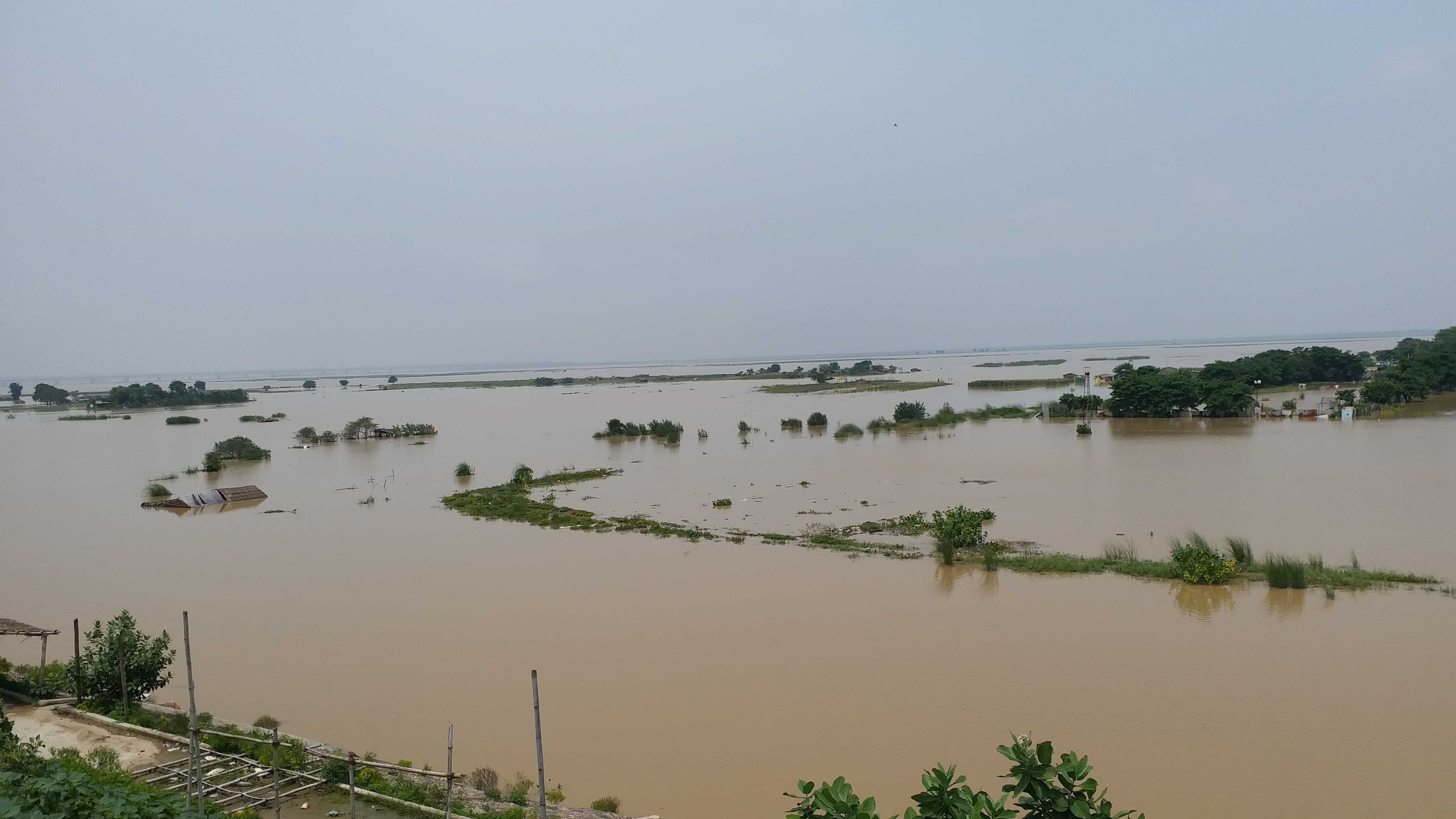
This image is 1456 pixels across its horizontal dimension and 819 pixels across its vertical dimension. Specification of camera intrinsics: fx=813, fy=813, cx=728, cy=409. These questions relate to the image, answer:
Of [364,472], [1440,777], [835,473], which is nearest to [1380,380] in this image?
[835,473]

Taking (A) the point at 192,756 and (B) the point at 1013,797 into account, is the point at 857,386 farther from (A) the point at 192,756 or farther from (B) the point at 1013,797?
(B) the point at 1013,797

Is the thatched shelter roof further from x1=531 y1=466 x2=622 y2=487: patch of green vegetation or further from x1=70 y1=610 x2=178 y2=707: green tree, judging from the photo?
x1=531 y1=466 x2=622 y2=487: patch of green vegetation

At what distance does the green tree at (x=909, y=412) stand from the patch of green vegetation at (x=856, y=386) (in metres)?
16.1

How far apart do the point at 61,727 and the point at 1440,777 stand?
31.0 ft

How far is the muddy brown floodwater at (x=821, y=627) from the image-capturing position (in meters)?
5.84

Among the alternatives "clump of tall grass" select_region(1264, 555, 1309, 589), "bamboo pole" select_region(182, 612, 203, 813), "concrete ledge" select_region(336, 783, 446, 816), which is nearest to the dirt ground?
"bamboo pole" select_region(182, 612, 203, 813)

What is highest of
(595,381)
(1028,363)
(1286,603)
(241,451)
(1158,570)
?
(1028,363)

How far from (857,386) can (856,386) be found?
19 mm

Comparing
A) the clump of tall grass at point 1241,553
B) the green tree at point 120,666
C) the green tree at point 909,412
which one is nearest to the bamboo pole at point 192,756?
the green tree at point 120,666

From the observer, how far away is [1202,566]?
9.30 meters

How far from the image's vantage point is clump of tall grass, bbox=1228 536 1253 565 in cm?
977

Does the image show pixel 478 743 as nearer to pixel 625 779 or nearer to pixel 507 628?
pixel 625 779

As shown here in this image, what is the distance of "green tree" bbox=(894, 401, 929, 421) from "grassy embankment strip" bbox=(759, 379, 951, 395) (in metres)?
16.1

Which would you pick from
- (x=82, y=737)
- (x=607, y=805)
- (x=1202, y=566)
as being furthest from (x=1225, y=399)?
(x=82, y=737)
